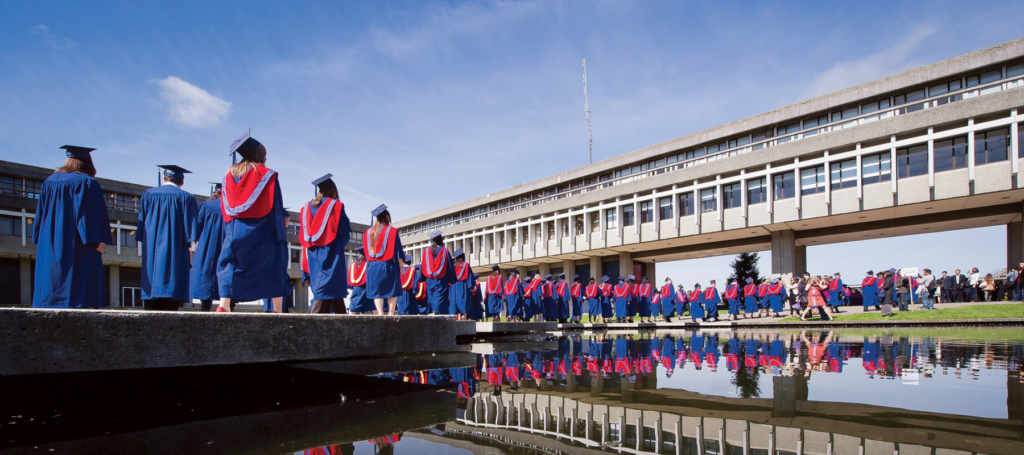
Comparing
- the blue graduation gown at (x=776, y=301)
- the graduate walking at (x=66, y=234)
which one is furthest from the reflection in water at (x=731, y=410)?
the blue graduation gown at (x=776, y=301)

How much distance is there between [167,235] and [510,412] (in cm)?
520

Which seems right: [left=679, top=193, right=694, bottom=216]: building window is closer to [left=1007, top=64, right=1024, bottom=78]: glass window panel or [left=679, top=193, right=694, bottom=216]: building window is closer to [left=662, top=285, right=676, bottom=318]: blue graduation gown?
[left=662, top=285, right=676, bottom=318]: blue graduation gown

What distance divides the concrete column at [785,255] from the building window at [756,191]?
9.15 feet

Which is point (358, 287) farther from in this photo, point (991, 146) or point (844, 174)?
point (991, 146)

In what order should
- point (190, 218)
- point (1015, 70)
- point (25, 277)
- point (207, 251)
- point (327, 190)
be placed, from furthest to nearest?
point (25, 277) < point (1015, 70) < point (207, 251) < point (190, 218) < point (327, 190)

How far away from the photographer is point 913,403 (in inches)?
139

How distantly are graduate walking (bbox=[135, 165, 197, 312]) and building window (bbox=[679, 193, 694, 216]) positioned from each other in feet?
115

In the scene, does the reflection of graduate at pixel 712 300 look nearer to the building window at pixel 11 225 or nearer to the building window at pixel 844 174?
the building window at pixel 844 174

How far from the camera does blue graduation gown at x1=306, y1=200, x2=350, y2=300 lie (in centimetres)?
618

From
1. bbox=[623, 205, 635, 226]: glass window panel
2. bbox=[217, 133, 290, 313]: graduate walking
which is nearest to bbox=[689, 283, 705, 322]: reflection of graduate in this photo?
bbox=[623, 205, 635, 226]: glass window panel

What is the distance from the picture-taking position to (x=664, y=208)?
4019 centimetres

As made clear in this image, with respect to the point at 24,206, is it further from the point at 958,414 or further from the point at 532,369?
the point at 958,414

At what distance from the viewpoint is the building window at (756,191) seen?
113 feet

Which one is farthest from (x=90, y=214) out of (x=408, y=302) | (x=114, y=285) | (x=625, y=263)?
(x=114, y=285)
